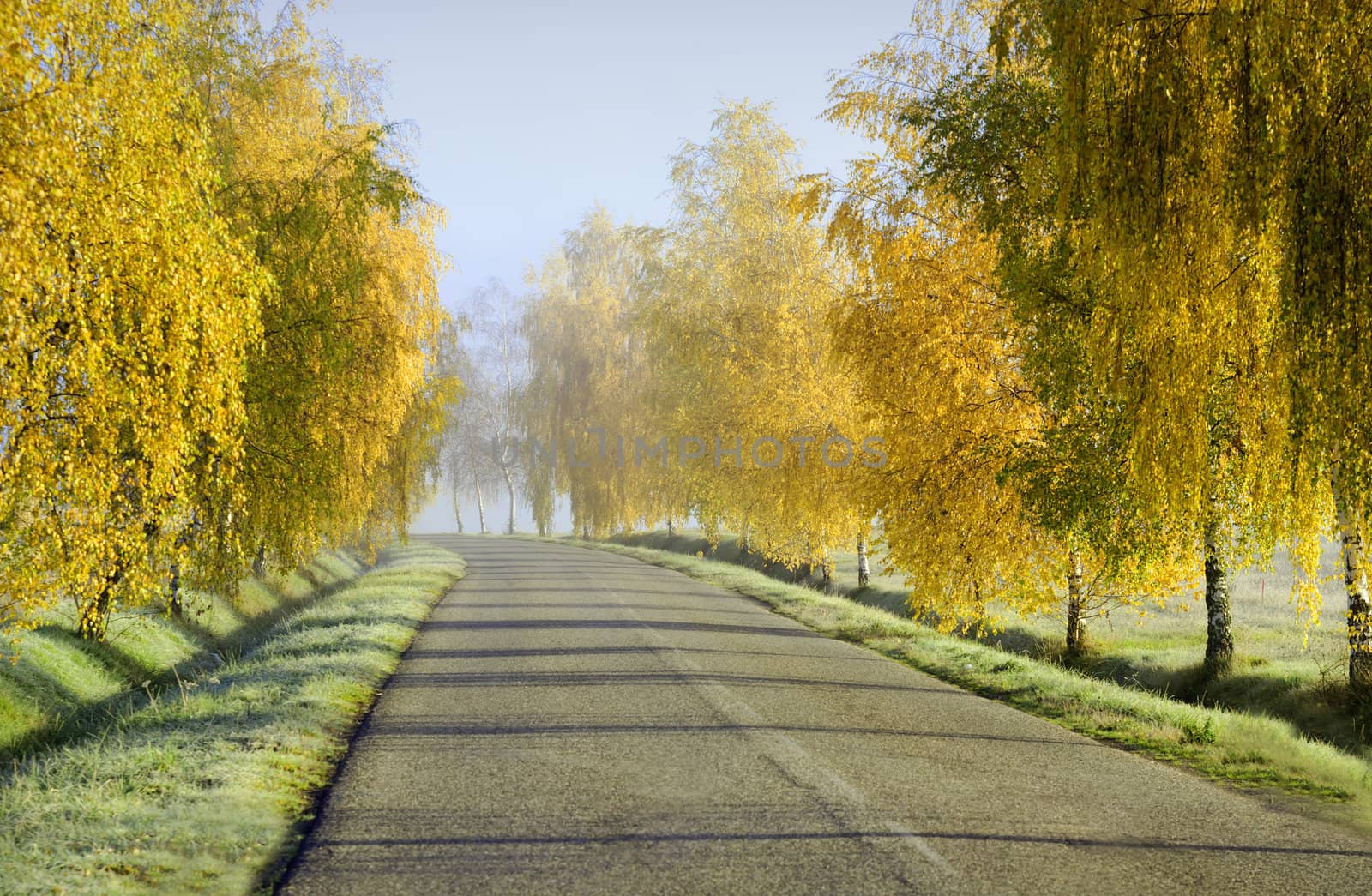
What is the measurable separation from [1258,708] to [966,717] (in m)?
4.79

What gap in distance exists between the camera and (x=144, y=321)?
22.9 ft

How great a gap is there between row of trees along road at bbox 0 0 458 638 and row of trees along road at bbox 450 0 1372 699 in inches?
261

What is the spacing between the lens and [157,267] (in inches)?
278

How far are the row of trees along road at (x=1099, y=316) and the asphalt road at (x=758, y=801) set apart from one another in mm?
2338

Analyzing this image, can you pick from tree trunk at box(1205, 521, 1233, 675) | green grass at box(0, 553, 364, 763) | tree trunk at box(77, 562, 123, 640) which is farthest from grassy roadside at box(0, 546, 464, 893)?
tree trunk at box(1205, 521, 1233, 675)

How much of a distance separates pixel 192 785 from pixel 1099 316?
309 inches

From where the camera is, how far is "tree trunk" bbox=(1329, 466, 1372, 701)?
938 cm

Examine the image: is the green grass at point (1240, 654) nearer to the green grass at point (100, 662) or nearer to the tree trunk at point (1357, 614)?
the tree trunk at point (1357, 614)

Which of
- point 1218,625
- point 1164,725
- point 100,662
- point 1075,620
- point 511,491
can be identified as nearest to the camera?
point 1164,725

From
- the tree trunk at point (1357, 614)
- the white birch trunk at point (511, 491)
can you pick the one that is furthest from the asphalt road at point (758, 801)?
the white birch trunk at point (511, 491)

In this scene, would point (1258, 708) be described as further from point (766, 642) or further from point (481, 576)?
point (481, 576)

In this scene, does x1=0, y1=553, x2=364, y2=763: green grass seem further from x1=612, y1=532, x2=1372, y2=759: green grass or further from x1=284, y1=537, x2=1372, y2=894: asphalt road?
x1=612, y1=532, x2=1372, y2=759: green grass

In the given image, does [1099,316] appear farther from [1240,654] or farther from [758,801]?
[1240,654]

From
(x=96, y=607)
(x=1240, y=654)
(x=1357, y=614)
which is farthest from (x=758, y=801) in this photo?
(x=1240, y=654)
